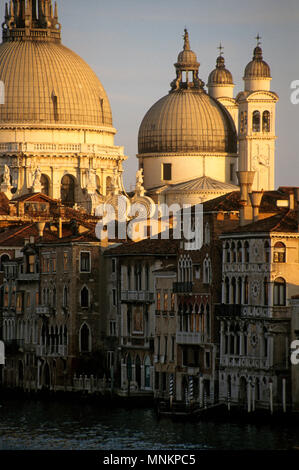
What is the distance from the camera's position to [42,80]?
13462 cm

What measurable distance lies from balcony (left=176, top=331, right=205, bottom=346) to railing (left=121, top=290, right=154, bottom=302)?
11.9ft

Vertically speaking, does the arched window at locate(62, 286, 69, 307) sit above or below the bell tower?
below

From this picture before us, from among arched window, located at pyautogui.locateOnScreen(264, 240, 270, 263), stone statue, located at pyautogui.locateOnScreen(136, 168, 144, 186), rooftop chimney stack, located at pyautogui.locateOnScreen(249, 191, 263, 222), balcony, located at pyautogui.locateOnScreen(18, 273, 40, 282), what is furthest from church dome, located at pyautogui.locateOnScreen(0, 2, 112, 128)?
arched window, located at pyautogui.locateOnScreen(264, 240, 270, 263)

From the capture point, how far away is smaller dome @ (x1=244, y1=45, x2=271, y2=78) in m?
131

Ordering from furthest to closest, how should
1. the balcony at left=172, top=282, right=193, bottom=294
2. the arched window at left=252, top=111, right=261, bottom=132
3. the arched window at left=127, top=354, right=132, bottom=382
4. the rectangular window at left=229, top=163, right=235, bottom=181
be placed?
the rectangular window at left=229, top=163, right=235, bottom=181, the arched window at left=252, top=111, right=261, bottom=132, the arched window at left=127, top=354, right=132, bottom=382, the balcony at left=172, top=282, right=193, bottom=294

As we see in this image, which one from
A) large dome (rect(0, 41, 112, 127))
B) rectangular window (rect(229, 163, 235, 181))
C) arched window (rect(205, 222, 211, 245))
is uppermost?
large dome (rect(0, 41, 112, 127))

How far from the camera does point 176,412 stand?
241 ft

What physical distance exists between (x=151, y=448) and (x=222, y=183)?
61.2m

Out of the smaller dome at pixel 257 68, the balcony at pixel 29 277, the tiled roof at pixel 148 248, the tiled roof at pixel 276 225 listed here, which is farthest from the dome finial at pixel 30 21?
the tiled roof at pixel 276 225

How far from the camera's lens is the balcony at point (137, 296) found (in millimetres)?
80812

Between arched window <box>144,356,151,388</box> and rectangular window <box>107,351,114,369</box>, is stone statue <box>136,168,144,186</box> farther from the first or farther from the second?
arched window <box>144,356,151,388</box>

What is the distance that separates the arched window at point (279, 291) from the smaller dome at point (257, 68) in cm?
5965

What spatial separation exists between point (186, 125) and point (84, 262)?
45.8 m

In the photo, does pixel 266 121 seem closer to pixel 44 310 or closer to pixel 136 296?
pixel 44 310
